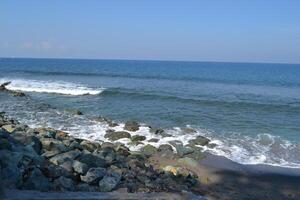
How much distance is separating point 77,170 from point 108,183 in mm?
929

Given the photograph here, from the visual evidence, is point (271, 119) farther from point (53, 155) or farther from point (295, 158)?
point (53, 155)

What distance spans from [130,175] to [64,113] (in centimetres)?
1457

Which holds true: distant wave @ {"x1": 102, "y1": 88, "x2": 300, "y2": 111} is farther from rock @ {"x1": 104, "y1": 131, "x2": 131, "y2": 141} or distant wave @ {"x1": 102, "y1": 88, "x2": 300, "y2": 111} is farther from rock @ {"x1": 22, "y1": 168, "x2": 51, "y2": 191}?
rock @ {"x1": 22, "y1": 168, "x2": 51, "y2": 191}

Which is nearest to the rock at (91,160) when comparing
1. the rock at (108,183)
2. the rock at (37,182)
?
the rock at (108,183)


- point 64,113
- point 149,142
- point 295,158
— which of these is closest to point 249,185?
point 295,158

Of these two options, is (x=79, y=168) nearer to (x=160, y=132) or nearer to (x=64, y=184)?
(x=64, y=184)

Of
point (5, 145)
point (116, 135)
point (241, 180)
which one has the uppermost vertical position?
point (5, 145)

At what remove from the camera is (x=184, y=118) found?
76.7ft

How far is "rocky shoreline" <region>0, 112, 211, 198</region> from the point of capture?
7625 mm

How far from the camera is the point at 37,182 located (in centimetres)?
756

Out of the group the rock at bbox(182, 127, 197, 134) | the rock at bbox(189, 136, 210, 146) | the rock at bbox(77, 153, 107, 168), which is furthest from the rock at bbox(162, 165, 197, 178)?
the rock at bbox(182, 127, 197, 134)

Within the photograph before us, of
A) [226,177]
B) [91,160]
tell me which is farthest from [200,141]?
[91,160]

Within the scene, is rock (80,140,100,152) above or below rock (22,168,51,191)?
below

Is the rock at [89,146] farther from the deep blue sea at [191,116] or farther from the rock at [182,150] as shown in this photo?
the rock at [182,150]
